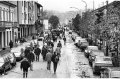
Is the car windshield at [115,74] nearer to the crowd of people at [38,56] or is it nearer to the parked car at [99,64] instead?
the parked car at [99,64]

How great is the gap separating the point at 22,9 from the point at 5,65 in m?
41.9

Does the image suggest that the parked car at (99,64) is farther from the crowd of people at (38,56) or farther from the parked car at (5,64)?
the parked car at (5,64)

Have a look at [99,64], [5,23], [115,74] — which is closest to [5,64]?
[99,64]

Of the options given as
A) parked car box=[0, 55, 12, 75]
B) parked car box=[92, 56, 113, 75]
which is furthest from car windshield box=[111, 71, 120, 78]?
parked car box=[0, 55, 12, 75]

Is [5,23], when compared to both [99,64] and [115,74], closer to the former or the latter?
[99,64]

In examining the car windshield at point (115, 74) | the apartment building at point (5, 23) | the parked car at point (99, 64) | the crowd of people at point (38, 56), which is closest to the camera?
the car windshield at point (115, 74)

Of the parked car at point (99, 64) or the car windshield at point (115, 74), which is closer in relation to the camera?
the car windshield at point (115, 74)

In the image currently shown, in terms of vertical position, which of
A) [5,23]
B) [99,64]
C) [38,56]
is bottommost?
[38,56]

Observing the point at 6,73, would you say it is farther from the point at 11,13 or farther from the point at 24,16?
the point at 24,16

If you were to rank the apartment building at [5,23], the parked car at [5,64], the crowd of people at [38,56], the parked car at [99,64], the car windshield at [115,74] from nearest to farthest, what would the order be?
1. the car windshield at [115,74]
2. the crowd of people at [38,56]
3. the parked car at [99,64]
4. the parked car at [5,64]
5. the apartment building at [5,23]

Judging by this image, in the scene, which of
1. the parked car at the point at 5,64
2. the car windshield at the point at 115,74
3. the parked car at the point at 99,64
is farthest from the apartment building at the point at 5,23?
the car windshield at the point at 115,74

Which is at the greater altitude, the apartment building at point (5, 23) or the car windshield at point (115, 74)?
the apartment building at point (5, 23)

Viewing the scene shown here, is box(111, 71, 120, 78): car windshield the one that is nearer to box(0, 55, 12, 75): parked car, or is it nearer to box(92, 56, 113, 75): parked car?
box(92, 56, 113, 75): parked car

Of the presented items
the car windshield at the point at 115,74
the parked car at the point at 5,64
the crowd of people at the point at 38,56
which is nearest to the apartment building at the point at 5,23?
the crowd of people at the point at 38,56
